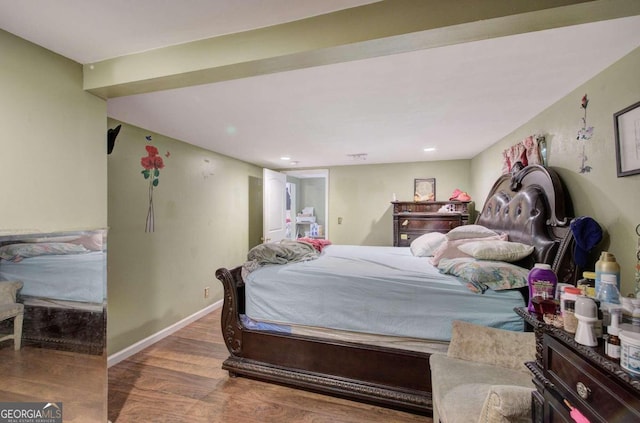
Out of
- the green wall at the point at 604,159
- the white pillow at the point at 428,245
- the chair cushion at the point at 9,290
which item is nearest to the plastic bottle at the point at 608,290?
the green wall at the point at 604,159

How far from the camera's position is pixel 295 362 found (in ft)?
6.91

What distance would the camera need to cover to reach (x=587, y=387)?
845 millimetres

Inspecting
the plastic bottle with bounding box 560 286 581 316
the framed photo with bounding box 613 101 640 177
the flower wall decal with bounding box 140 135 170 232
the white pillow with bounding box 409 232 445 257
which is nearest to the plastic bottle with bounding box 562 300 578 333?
the plastic bottle with bounding box 560 286 581 316

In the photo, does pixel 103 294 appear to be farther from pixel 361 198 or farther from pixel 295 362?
pixel 361 198

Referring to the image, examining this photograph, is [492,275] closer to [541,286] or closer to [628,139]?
[541,286]

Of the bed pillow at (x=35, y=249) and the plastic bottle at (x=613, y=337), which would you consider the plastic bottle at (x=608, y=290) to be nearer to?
the plastic bottle at (x=613, y=337)

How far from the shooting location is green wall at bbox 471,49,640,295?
1.38m

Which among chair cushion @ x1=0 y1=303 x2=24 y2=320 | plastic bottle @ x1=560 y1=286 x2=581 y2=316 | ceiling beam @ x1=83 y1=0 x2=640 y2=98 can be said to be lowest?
chair cushion @ x1=0 y1=303 x2=24 y2=320

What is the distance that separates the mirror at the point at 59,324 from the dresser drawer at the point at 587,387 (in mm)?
2355

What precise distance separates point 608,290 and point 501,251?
3.19 feet

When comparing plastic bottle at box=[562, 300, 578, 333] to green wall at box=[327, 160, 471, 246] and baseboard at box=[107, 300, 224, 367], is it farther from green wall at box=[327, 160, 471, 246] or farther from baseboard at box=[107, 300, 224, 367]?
green wall at box=[327, 160, 471, 246]

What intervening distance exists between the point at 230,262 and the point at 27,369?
8.90 feet

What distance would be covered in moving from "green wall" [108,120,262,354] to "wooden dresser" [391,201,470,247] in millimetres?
2519

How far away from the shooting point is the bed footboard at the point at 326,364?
6.01 feet
